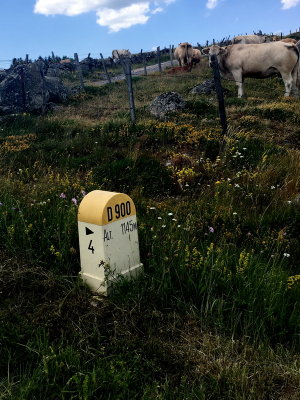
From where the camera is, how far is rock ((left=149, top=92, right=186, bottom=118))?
1127cm

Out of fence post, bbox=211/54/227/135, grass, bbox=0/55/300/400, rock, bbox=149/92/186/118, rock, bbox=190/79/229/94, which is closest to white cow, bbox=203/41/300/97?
rock, bbox=190/79/229/94

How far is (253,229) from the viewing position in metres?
4.27

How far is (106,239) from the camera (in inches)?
122

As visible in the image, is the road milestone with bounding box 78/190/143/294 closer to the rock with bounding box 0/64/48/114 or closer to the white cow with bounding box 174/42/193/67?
the rock with bounding box 0/64/48/114

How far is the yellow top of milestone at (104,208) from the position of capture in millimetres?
3059

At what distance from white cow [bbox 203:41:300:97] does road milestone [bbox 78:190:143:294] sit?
1265 centimetres

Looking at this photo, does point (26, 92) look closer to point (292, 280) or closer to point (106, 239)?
point (106, 239)

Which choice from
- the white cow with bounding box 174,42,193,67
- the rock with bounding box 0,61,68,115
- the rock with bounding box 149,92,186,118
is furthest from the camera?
the white cow with bounding box 174,42,193,67

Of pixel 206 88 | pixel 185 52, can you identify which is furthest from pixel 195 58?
pixel 206 88

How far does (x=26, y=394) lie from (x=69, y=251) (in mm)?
1564

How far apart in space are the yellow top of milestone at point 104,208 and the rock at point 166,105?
27.2ft

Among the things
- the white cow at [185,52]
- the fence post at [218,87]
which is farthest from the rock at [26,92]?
the white cow at [185,52]

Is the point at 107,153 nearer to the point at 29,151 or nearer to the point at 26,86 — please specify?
the point at 29,151

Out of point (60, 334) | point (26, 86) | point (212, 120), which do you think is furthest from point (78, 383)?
point (26, 86)
